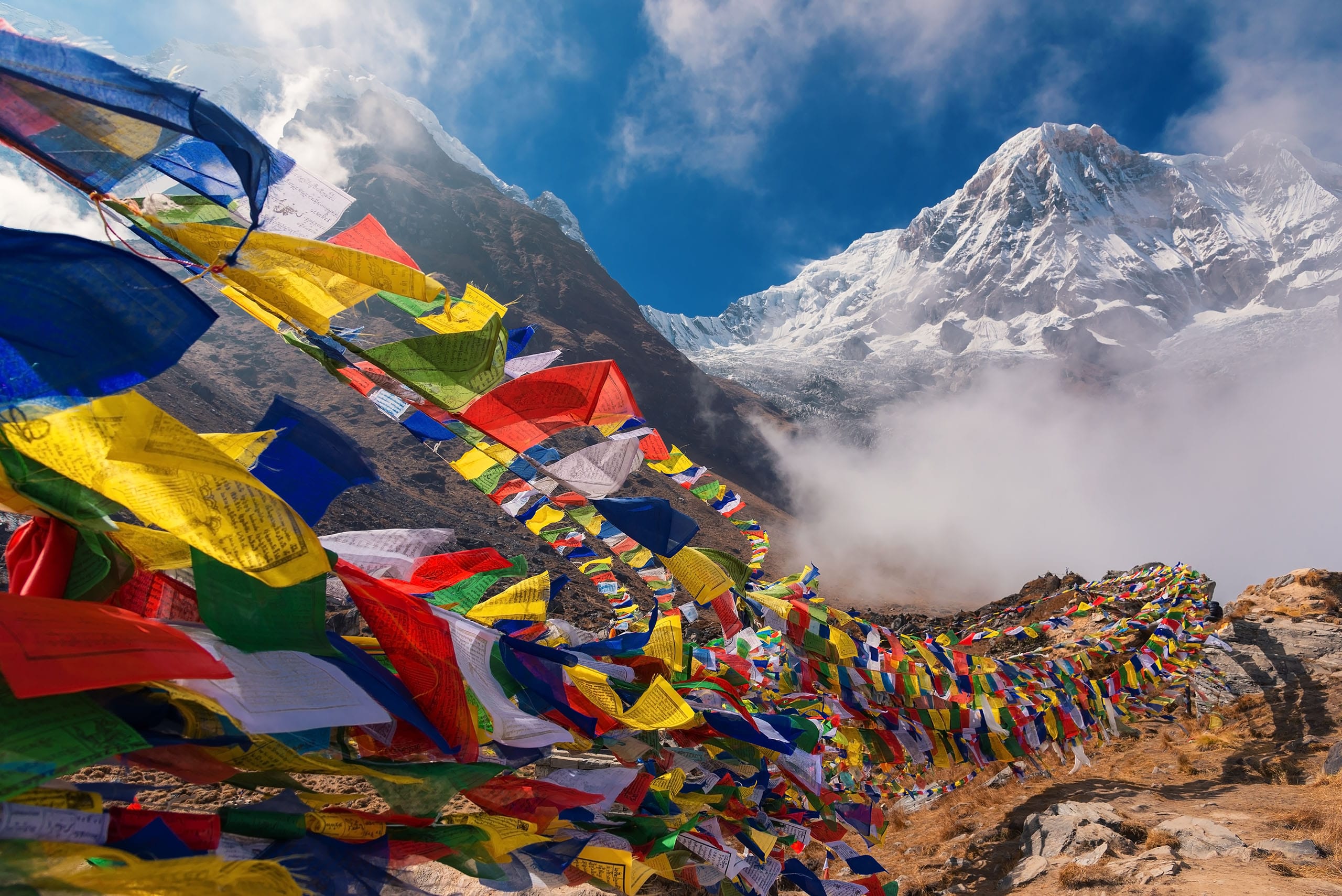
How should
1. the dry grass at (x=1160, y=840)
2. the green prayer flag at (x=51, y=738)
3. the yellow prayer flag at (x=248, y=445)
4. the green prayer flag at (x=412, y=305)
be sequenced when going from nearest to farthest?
the green prayer flag at (x=51, y=738)
the green prayer flag at (x=412, y=305)
the yellow prayer flag at (x=248, y=445)
the dry grass at (x=1160, y=840)

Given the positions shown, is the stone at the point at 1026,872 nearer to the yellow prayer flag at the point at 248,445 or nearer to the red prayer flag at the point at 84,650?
the red prayer flag at the point at 84,650

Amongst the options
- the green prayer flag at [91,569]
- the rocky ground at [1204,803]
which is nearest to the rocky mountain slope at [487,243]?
the rocky ground at [1204,803]

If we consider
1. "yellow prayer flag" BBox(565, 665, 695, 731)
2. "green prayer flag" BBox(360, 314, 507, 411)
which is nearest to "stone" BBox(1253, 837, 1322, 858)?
"yellow prayer flag" BBox(565, 665, 695, 731)

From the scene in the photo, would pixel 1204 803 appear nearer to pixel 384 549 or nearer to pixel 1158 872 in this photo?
pixel 1158 872

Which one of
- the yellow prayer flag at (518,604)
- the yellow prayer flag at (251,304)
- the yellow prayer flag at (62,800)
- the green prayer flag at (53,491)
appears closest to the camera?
the yellow prayer flag at (62,800)

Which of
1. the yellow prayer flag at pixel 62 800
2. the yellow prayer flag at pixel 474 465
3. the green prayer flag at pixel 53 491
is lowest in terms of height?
the yellow prayer flag at pixel 62 800

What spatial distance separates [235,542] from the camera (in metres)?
1.57

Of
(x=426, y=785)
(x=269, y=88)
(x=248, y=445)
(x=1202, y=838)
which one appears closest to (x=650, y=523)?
(x=426, y=785)

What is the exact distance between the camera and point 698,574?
3.74 meters

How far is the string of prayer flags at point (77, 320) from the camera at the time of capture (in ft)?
5.09

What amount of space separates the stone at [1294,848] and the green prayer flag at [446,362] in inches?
261

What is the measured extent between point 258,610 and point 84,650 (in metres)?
0.39

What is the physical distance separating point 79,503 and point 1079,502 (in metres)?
105

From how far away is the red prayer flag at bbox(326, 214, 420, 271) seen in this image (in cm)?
285
